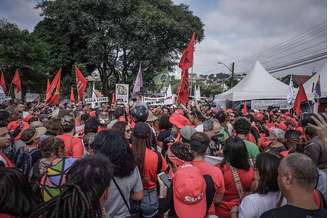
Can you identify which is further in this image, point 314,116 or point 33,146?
point 33,146

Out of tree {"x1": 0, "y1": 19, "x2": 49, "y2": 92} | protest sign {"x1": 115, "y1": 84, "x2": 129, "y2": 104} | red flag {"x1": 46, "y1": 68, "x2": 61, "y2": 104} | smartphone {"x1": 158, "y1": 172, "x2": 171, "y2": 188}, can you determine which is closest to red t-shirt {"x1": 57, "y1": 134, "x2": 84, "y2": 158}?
smartphone {"x1": 158, "y1": 172, "x2": 171, "y2": 188}

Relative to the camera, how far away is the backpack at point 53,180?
A: 2.60 m

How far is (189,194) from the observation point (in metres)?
2.44

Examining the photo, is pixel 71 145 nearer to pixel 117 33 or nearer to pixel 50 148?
pixel 50 148

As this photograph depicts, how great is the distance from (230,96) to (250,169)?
42.3 ft

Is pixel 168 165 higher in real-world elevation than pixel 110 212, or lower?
higher

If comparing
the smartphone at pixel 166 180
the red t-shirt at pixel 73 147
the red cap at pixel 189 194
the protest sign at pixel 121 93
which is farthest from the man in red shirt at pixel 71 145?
the protest sign at pixel 121 93

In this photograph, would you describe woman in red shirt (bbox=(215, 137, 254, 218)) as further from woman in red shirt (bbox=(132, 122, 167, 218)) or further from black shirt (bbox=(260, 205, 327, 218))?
black shirt (bbox=(260, 205, 327, 218))

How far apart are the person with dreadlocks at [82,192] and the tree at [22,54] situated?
22.0 metres

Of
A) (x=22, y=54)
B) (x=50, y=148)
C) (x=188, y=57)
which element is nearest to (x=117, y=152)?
(x=50, y=148)

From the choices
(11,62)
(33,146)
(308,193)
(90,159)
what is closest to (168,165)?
(90,159)

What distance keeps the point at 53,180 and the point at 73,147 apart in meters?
1.45

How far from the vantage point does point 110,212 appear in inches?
105

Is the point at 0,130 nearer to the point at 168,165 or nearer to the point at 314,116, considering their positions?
the point at 168,165
